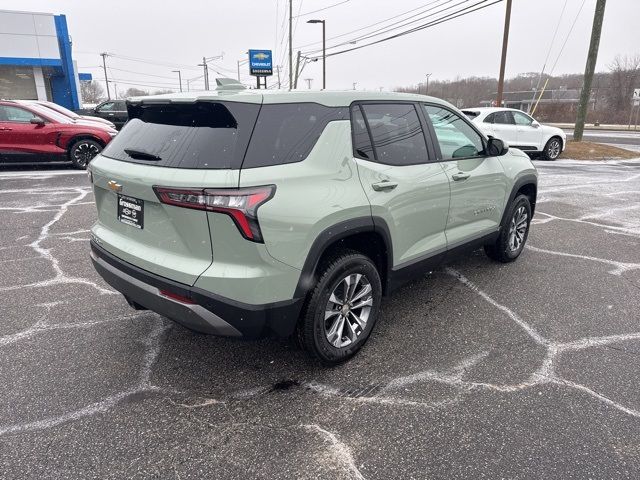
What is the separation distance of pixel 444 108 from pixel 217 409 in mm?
3038

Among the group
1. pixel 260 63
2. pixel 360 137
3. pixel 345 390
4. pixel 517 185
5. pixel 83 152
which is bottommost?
pixel 345 390

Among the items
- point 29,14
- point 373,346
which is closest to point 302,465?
point 373,346

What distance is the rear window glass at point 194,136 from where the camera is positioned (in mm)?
2398

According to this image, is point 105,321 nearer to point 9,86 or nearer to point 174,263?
point 174,263

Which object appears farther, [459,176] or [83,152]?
[83,152]

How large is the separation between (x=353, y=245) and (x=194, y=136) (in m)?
1.22

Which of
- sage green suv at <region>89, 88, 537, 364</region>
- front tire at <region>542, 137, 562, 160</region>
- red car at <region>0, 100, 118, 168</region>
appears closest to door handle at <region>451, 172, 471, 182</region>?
sage green suv at <region>89, 88, 537, 364</region>

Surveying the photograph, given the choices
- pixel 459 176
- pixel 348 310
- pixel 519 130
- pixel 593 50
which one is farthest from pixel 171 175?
pixel 593 50

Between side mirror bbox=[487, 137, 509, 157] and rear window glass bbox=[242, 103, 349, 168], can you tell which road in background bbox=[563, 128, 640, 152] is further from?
rear window glass bbox=[242, 103, 349, 168]

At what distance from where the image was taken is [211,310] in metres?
2.39

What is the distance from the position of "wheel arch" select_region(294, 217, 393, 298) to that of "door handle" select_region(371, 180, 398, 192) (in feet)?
0.64

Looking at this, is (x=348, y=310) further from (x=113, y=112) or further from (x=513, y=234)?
(x=113, y=112)

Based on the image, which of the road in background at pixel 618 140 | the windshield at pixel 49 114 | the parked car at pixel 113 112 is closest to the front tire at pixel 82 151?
the windshield at pixel 49 114

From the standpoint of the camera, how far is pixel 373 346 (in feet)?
10.8
